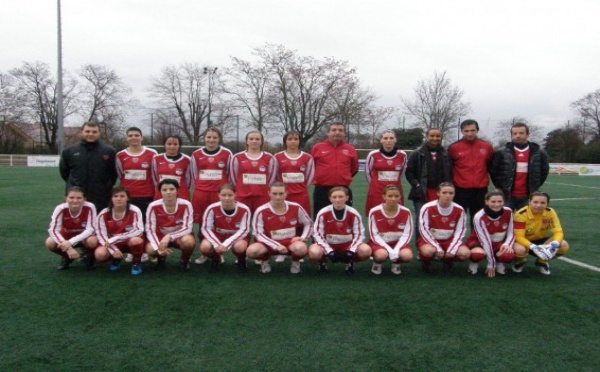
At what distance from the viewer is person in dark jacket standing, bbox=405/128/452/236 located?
15.9ft

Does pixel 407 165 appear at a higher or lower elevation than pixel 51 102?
lower

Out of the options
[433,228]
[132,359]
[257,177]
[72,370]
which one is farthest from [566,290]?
[72,370]

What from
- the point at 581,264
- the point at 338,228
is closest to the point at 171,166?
the point at 338,228

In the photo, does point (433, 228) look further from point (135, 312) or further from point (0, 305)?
point (0, 305)

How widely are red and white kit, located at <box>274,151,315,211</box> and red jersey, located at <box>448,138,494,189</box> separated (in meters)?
1.62

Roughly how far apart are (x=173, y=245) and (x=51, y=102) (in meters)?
44.3

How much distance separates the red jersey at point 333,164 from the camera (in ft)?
16.5

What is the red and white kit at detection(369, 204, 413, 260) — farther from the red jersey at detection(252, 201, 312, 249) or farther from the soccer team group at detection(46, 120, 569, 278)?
the red jersey at detection(252, 201, 312, 249)

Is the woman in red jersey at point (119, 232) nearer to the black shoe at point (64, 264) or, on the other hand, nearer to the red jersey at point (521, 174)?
the black shoe at point (64, 264)

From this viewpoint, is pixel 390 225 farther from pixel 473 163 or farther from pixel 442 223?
pixel 473 163

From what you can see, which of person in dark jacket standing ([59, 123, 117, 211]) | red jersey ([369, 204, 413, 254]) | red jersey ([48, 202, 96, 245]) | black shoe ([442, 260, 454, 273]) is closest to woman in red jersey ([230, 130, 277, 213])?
red jersey ([369, 204, 413, 254])

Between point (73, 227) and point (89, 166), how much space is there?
709 mm

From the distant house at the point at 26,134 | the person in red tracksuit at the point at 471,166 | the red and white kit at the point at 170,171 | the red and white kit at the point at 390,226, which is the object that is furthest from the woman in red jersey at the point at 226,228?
the distant house at the point at 26,134

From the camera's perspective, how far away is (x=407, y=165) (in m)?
4.98
